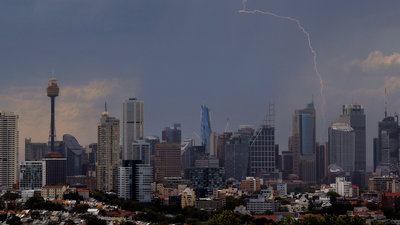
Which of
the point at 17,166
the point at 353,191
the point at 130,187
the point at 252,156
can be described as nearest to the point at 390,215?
the point at 353,191

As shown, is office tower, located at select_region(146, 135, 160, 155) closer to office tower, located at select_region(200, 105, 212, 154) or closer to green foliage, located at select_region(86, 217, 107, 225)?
office tower, located at select_region(200, 105, 212, 154)

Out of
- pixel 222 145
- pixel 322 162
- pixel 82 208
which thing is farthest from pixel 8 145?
pixel 322 162

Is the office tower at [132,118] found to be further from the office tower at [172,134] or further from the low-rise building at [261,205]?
the low-rise building at [261,205]

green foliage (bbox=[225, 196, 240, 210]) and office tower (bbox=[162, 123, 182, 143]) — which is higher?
office tower (bbox=[162, 123, 182, 143])

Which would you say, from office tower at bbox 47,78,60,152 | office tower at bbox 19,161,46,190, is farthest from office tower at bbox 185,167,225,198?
office tower at bbox 47,78,60,152

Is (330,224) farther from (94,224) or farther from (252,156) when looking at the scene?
(252,156)

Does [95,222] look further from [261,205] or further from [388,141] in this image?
[388,141]
